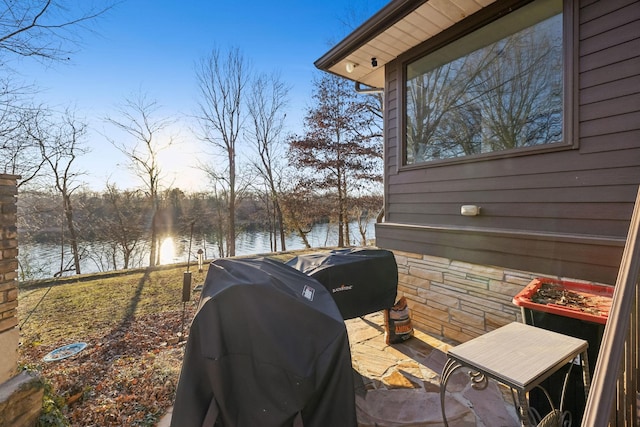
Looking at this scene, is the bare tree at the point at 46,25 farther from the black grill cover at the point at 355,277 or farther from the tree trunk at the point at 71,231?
the tree trunk at the point at 71,231

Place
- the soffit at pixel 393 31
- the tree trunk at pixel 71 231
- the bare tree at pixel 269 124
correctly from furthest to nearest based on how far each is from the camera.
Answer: the bare tree at pixel 269 124
the tree trunk at pixel 71 231
the soffit at pixel 393 31

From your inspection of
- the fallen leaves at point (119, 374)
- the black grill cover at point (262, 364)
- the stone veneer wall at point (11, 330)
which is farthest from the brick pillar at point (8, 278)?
the black grill cover at point (262, 364)

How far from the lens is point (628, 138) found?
6.77 ft

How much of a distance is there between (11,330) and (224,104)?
1027 centimetres

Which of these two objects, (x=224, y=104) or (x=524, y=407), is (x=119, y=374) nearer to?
(x=524, y=407)

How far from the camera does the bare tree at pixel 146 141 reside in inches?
385

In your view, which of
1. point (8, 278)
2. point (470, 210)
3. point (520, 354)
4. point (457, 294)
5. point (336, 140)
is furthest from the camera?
point (336, 140)

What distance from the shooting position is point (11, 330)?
1.84 m

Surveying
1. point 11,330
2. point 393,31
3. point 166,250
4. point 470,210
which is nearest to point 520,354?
point 470,210

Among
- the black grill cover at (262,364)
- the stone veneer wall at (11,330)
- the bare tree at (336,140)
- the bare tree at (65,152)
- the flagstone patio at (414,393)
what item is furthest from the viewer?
the bare tree at (336,140)

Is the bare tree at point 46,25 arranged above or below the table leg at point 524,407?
above

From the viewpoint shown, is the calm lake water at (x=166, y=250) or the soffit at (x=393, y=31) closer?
the soffit at (x=393, y=31)

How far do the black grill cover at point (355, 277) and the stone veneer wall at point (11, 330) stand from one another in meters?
1.82

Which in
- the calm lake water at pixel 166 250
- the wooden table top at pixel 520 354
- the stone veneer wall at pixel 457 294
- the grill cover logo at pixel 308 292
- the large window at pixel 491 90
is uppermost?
the large window at pixel 491 90
